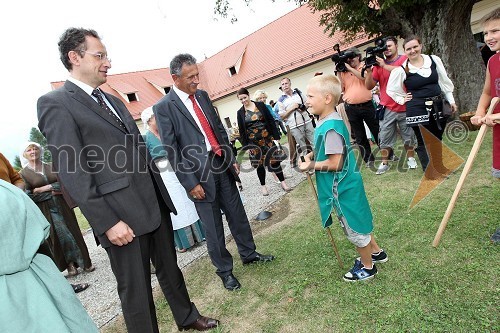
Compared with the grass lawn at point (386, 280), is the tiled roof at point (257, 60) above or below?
above

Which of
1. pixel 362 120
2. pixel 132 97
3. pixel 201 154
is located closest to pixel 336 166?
pixel 201 154

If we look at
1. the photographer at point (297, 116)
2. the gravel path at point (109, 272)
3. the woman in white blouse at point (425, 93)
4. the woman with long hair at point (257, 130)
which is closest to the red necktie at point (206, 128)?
the gravel path at point (109, 272)

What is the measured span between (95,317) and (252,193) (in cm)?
403

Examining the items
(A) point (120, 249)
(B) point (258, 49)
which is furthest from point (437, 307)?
(B) point (258, 49)

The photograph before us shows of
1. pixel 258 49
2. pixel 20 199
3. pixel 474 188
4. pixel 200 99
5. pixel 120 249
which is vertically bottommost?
pixel 474 188

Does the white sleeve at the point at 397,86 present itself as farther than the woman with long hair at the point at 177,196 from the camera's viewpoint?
Yes

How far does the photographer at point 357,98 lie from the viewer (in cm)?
552

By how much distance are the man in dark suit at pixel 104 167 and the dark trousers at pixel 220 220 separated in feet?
2.61

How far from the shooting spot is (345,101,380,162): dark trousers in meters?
5.67

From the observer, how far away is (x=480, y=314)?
80.3 inches

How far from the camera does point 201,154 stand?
3.00 meters

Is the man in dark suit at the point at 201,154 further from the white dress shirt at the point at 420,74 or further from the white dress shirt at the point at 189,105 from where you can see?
the white dress shirt at the point at 420,74

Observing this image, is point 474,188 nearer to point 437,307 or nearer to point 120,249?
point 437,307

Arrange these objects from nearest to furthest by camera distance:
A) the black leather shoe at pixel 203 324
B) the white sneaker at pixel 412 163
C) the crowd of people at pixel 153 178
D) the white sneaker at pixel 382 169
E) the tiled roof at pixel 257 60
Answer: the crowd of people at pixel 153 178 → the black leather shoe at pixel 203 324 → the white sneaker at pixel 412 163 → the white sneaker at pixel 382 169 → the tiled roof at pixel 257 60
